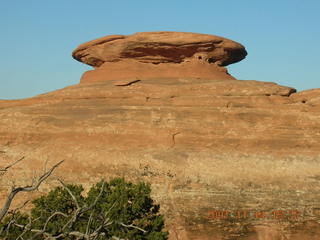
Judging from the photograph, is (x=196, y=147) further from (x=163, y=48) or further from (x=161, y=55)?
(x=161, y=55)

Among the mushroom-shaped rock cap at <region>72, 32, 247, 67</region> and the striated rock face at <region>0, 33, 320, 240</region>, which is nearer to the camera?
the striated rock face at <region>0, 33, 320, 240</region>

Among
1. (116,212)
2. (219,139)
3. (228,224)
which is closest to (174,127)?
(219,139)

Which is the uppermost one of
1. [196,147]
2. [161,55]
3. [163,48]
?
[163,48]

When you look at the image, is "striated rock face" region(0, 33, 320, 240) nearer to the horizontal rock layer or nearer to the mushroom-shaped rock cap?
the horizontal rock layer

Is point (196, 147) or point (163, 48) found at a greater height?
point (163, 48)

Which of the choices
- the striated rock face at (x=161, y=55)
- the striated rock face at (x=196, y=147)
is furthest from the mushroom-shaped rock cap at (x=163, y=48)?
the striated rock face at (x=196, y=147)

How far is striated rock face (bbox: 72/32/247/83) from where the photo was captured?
97.9 feet

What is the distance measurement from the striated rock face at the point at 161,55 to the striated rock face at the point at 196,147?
9.89 feet

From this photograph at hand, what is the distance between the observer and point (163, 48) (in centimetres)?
2997

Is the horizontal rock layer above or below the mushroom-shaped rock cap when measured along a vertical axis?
below

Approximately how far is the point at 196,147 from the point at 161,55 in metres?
9.53

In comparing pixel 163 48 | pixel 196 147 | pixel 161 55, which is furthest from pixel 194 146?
pixel 161 55

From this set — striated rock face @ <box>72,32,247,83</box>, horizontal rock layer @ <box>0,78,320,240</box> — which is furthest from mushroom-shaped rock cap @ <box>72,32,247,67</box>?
horizontal rock layer @ <box>0,78,320,240</box>

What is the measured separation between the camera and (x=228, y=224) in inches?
802
